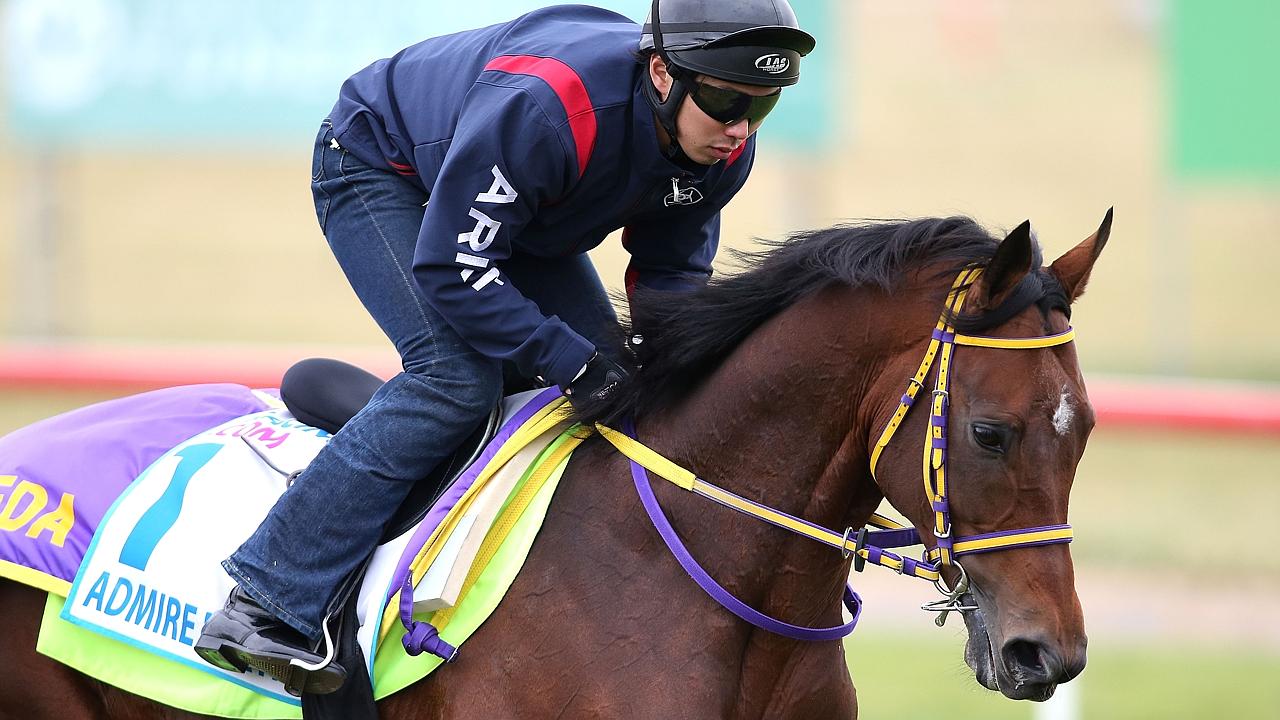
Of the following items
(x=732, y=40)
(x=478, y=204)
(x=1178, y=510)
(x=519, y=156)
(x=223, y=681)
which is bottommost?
(x=1178, y=510)

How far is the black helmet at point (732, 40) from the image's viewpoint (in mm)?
3270

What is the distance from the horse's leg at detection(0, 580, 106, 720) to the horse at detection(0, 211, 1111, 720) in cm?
95

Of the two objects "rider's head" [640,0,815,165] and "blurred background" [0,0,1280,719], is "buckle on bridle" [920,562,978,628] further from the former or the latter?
"rider's head" [640,0,815,165]

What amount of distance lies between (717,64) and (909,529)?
1.17 metres

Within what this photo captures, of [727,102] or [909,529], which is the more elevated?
[727,102]

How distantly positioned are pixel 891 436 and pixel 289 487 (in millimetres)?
1525

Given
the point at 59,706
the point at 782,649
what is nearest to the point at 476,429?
the point at 782,649

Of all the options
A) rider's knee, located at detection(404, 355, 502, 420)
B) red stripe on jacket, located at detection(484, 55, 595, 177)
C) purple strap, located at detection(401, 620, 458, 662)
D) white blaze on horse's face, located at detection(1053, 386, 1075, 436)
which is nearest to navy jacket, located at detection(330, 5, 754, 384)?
red stripe on jacket, located at detection(484, 55, 595, 177)

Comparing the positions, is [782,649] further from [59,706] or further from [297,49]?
[297,49]

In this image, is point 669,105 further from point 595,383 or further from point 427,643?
point 427,643

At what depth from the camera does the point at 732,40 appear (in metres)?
3.26

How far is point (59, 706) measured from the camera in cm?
384

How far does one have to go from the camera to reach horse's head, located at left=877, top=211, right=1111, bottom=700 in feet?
9.75

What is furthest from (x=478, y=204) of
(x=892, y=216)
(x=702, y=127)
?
(x=892, y=216)
